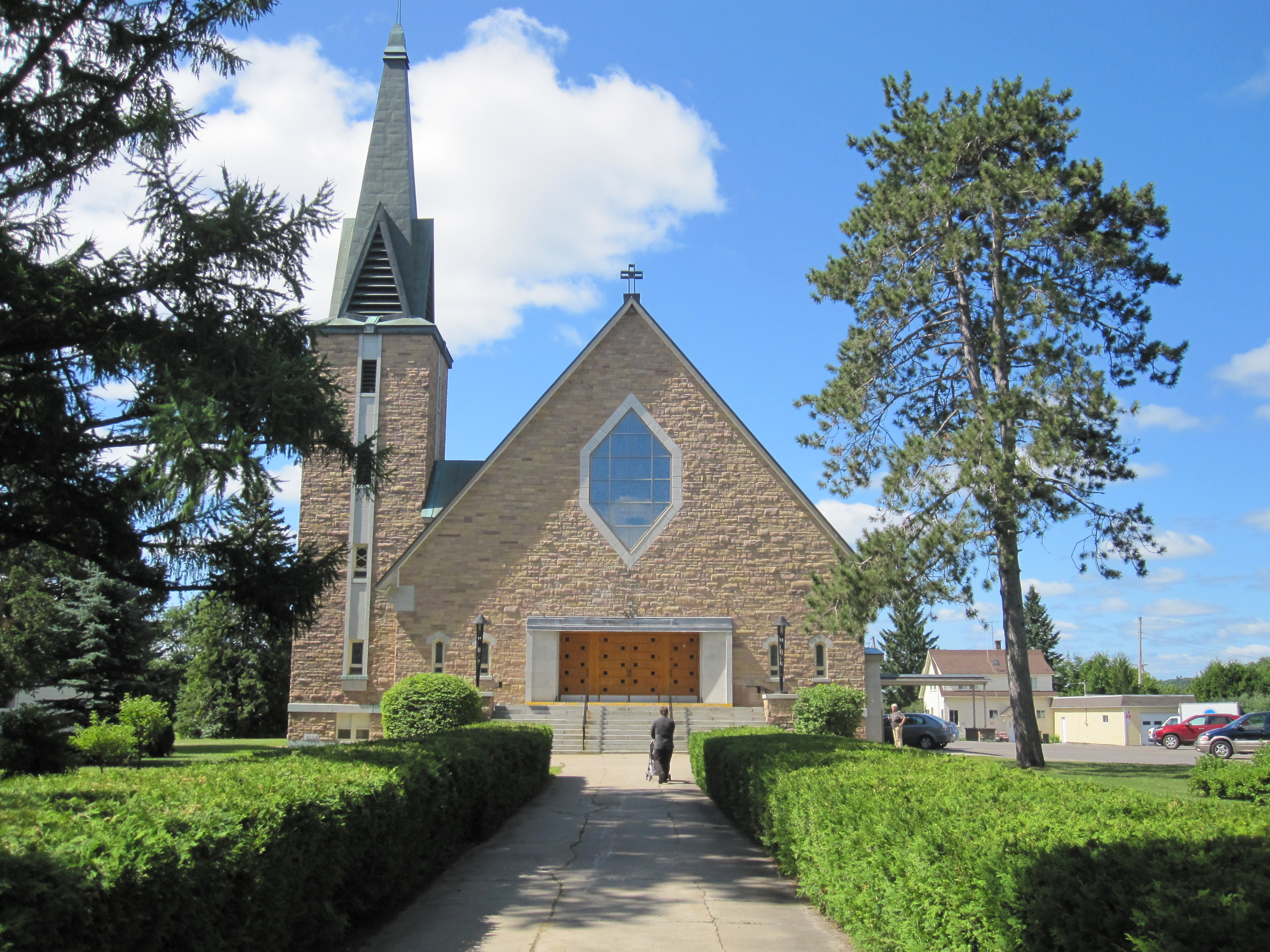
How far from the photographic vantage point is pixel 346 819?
643cm

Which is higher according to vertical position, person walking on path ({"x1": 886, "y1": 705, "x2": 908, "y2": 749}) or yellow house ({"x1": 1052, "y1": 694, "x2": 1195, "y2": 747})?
person walking on path ({"x1": 886, "y1": 705, "x2": 908, "y2": 749})

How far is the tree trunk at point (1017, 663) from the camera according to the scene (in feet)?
62.6

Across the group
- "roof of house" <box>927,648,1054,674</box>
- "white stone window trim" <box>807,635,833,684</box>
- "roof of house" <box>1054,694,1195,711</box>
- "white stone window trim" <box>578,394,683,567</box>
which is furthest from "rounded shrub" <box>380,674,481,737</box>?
"roof of house" <box>927,648,1054,674</box>

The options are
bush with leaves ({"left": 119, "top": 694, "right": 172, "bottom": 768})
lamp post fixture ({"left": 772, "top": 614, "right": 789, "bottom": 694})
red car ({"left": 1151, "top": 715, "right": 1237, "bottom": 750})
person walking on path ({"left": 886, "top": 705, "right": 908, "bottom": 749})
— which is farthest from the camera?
red car ({"left": 1151, "top": 715, "right": 1237, "bottom": 750})

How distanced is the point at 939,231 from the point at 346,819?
17.5 meters

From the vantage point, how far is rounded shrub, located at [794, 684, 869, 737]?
2416 cm

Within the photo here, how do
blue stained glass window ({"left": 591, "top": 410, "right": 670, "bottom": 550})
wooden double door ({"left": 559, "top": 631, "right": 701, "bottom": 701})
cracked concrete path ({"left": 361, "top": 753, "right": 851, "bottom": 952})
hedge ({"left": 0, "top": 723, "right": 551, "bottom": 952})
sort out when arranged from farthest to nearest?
blue stained glass window ({"left": 591, "top": 410, "right": 670, "bottom": 550}), wooden double door ({"left": 559, "top": 631, "right": 701, "bottom": 701}), cracked concrete path ({"left": 361, "top": 753, "right": 851, "bottom": 952}), hedge ({"left": 0, "top": 723, "right": 551, "bottom": 952})

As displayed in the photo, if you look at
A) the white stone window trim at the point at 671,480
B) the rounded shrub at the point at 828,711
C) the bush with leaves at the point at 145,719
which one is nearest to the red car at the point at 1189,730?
the rounded shrub at the point at 828,711

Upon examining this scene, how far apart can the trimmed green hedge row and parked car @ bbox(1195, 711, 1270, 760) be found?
55.9ft

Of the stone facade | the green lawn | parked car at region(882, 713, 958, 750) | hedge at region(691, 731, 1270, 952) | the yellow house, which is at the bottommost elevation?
the yellow house

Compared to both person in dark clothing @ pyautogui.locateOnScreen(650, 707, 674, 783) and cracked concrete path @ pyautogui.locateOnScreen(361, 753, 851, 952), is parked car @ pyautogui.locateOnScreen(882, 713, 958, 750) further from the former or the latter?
cracked concrete path @ pyautogui.locateOnScreen(361, 753, 851, 952)

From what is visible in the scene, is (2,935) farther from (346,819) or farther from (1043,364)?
(1043,364)

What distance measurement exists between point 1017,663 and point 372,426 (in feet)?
60.8

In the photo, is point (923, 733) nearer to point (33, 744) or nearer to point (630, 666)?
point (630, 666)
